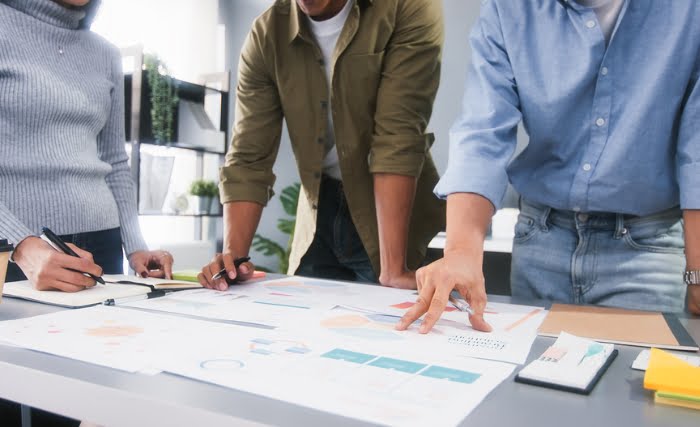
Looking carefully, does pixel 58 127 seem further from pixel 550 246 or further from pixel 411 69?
pixel 550 246

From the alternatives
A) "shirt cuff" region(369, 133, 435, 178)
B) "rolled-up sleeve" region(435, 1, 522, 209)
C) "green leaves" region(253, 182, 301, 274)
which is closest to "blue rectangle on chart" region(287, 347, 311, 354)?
"rolled-up sleeve" region(435, 1, 522, 209)

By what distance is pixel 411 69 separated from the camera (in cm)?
138

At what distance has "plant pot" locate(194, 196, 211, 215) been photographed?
3.89 metres

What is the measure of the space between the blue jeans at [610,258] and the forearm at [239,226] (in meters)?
0.70

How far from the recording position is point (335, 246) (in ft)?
4.97

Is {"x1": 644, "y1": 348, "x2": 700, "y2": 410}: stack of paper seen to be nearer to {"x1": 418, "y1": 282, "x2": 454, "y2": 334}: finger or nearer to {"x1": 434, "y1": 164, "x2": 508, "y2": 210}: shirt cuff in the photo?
{"x1": 418, "y1": 282, "x2": 454, "y2": 334}: finger

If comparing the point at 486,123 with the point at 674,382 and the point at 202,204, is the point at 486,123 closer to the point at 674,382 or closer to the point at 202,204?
the point at 674,382

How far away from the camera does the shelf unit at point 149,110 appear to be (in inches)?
129

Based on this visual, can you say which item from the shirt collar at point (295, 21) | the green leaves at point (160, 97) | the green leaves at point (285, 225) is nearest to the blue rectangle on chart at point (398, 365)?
the shirt collar at point (295, 21)

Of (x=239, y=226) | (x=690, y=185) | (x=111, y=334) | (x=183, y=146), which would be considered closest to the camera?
(x=111, y=334)

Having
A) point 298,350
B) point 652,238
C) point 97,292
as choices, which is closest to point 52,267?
point 97,292

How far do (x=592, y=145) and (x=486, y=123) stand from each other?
0.18m

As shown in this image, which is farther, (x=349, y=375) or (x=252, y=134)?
(x=252, y=134)

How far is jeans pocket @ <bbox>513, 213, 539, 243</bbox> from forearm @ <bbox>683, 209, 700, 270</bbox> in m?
0.26
